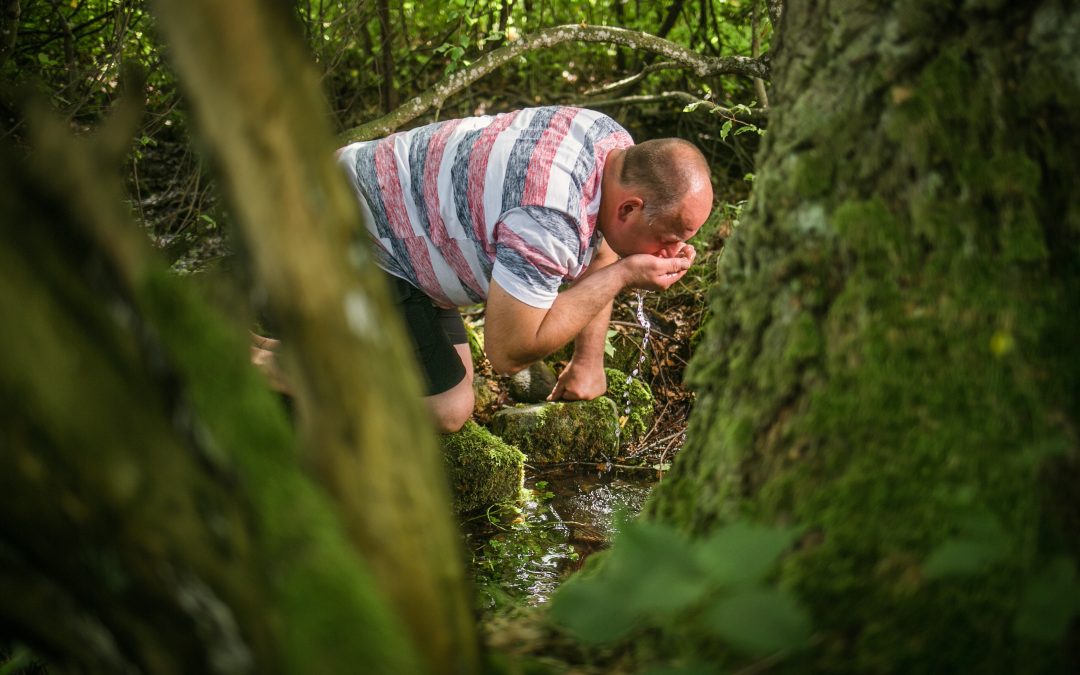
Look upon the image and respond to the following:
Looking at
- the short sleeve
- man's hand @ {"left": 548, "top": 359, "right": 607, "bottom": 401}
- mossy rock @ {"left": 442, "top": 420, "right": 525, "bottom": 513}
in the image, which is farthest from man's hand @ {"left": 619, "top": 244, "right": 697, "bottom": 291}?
mossy rock @ {"left": 442, "top": 420, "right": 525, "bottom": 513}

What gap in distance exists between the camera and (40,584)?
0.77 meters

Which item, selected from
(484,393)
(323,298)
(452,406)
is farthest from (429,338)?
(323,298)

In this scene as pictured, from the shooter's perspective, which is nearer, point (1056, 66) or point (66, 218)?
point (66, 218)

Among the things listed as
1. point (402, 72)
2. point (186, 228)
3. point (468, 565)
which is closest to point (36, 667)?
point (468, 565)

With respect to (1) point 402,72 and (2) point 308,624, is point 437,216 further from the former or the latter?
(1) point 402,72

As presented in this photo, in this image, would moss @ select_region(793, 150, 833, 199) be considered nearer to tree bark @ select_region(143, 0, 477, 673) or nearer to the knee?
tree bark @ select_region(143, 0, 477, 673)

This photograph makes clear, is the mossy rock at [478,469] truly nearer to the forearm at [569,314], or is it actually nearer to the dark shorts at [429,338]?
the dark shorts at [429,338]

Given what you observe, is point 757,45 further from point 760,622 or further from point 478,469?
point 760,622

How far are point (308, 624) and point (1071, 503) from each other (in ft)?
2.82

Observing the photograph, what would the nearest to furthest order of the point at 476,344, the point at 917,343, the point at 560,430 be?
the point at 917,343 < the point at 560,430 < the point at 476,344

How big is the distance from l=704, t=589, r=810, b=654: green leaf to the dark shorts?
268 centimetres

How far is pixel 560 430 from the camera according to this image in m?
4.15

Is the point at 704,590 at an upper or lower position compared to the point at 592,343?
upper

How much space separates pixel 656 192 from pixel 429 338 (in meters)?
1.23
